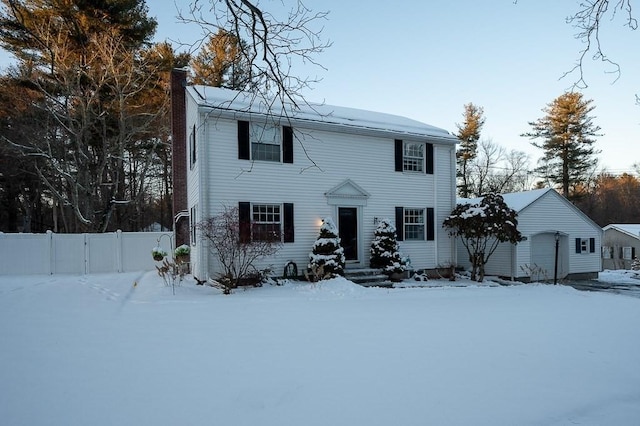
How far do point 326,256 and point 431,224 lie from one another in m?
5.12

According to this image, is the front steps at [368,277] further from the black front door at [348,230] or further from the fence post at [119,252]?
the fence post at [119,252]

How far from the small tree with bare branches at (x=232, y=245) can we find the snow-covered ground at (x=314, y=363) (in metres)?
2.09

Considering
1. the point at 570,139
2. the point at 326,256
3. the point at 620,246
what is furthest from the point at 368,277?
the point at 570,139

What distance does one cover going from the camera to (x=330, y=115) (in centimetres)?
1298

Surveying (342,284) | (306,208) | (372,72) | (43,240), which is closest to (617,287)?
(342,284)

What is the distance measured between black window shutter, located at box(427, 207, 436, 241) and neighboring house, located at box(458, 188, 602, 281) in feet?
5.47

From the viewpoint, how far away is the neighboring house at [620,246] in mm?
27922

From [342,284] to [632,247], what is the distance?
91.6 ft

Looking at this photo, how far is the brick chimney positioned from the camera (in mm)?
14516

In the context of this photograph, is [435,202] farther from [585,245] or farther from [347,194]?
[585,245]

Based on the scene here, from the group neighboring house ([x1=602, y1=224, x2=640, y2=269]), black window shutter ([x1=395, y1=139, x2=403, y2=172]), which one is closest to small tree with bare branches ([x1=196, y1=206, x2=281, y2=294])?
black window shutter ([x1=395, y1=139, x2=403, y2=172])

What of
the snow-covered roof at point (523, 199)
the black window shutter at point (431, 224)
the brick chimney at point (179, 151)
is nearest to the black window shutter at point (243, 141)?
the brick chimney at point (179, 151)

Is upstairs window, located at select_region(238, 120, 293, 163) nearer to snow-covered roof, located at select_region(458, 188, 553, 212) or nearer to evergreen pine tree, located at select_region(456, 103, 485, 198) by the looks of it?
snow-covered roof, located at select_region(458, 188, 553, 212)

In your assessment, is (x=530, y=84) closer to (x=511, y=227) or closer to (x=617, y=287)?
(x=511, y=227)
